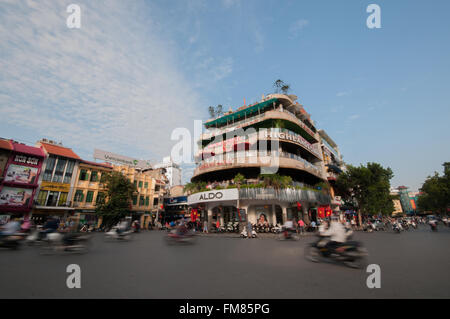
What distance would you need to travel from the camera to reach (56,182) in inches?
1130

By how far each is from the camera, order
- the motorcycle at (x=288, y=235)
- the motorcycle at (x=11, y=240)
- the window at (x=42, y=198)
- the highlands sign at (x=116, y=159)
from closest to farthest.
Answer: the motorcycle at (x=11, y=240), the motorcycle at (x=288, y=235), the window at (x=42, y=198), the highlands sign at (x=116, y=159)

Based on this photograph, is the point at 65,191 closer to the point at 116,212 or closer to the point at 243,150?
the point at 116,212

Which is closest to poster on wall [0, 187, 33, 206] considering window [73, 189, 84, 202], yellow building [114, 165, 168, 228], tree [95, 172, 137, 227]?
window [73, 189, 84, 202]

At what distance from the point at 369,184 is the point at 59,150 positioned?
48680 mm

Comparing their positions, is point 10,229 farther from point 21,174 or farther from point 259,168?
point 21,174

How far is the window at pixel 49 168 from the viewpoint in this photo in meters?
28.0

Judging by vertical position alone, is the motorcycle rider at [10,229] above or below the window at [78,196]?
below

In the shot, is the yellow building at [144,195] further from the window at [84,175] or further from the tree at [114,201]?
the tree at [114,201]

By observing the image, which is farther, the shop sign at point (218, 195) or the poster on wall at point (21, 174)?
the poster on wall at point (21, 174)

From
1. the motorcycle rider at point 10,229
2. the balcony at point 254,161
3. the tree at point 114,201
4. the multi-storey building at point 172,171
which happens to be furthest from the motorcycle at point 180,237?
the multi-storey building at point 172,171

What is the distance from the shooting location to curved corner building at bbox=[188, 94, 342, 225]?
2120cm

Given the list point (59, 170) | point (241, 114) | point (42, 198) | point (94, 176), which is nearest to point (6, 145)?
point (59, 170)

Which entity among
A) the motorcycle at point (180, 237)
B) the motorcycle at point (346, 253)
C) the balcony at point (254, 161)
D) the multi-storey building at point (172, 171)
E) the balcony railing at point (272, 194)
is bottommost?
the motorcycle at point (180, 237)

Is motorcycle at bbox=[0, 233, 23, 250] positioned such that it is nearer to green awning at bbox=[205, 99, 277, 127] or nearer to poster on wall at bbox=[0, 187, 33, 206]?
poster on wall at bbox=[0, 187, 33, 206]
